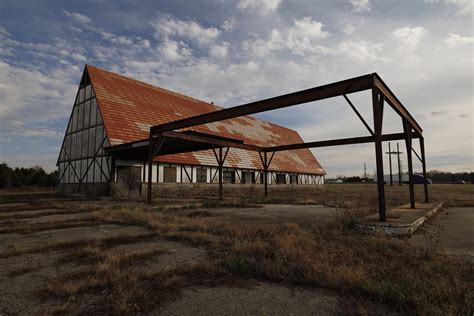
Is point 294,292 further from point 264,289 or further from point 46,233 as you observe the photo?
point 46,233

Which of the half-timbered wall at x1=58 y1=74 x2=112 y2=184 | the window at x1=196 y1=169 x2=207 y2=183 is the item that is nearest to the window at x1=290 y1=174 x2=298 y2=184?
the window at x1=196 y1=169 x2=207 y2=183

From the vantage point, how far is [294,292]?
3.15m

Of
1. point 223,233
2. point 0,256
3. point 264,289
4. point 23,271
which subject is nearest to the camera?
point 264,289

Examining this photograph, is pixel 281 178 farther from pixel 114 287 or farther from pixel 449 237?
pixel 114 287

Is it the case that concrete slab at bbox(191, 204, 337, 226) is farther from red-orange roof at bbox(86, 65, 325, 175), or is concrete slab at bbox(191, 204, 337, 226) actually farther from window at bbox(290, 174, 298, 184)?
window at bbox(290, 174, 298, 184)

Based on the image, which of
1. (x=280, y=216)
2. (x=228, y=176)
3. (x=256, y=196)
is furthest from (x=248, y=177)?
(x=280, y=216)

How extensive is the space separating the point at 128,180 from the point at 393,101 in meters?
15.7

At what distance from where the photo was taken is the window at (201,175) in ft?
72.1

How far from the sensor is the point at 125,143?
16109mm

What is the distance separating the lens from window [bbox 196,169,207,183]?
2198 centimetres

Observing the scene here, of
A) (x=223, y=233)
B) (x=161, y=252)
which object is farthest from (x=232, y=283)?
(x=223, y=233)

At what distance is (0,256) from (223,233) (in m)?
3.99

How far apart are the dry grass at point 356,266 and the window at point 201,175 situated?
52.6ft

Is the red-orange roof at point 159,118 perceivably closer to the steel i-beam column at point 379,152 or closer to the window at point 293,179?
the window at point 293,179
